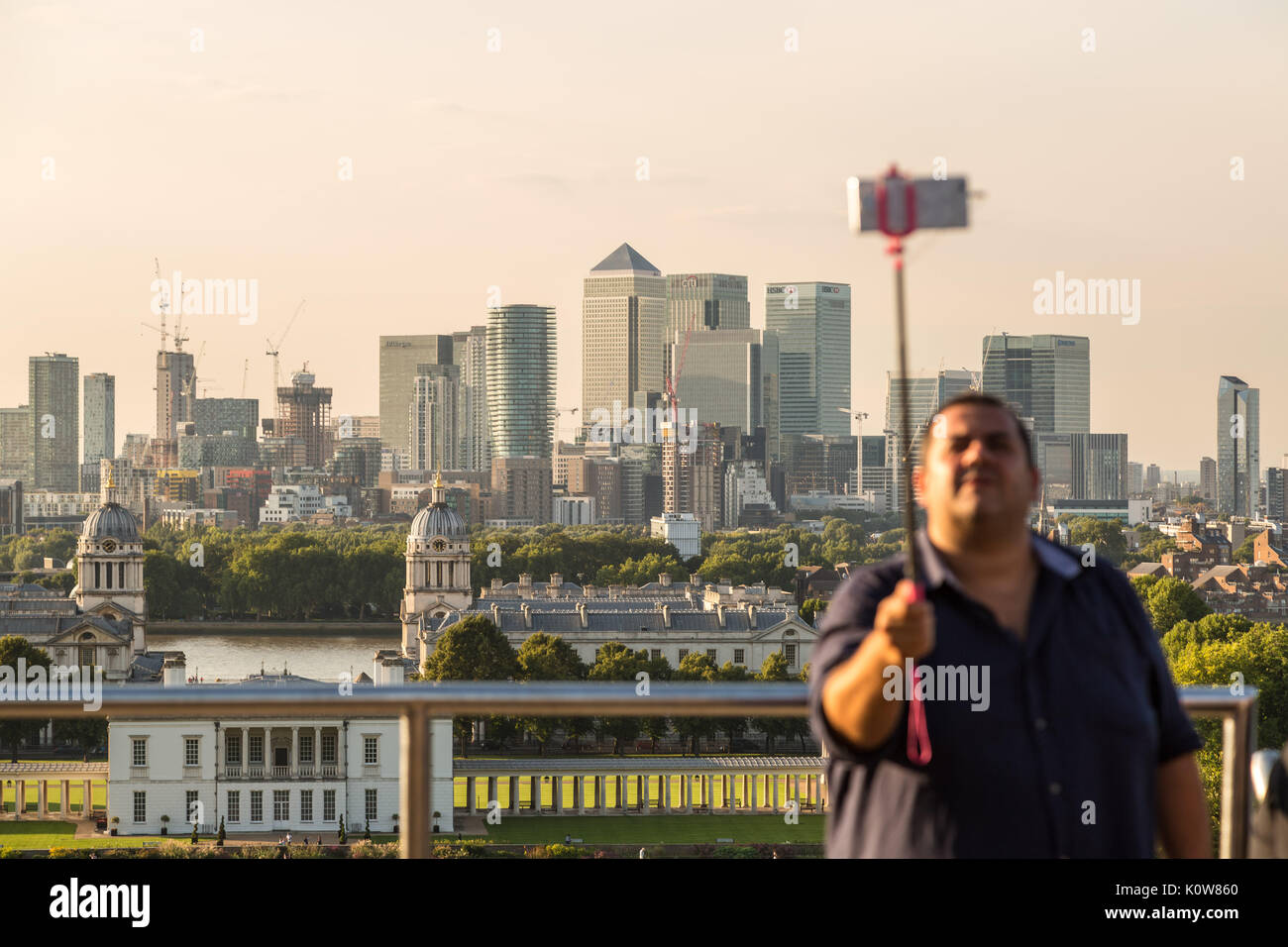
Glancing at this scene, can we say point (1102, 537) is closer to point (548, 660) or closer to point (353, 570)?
point (353, 570)

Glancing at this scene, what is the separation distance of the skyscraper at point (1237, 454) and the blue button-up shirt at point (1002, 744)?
137861 millimetres

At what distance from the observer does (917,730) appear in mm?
3490

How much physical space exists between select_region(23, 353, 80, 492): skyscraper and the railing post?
633 ft

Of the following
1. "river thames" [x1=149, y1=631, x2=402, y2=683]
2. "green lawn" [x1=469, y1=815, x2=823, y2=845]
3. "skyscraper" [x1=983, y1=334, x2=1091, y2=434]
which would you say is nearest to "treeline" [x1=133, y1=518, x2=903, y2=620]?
"river thames" [x1=149, y1=631, x2=402, y2=683]

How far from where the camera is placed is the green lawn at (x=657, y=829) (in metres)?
28.7

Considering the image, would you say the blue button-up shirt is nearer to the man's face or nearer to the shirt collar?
the shirt collar

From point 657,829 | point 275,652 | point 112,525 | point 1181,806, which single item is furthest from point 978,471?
point 275,652

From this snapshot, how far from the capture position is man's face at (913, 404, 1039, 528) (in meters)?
3.59

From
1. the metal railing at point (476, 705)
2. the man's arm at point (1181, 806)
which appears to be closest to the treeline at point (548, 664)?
the metal railing at point (476, 705)

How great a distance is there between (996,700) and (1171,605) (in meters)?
51.9

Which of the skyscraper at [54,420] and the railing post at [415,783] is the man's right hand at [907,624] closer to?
the railing post at [415,783]

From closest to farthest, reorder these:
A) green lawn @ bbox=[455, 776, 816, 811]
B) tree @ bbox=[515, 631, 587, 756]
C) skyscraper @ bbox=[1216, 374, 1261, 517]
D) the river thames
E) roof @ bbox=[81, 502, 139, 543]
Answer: green lawn @ bbox=[455, 776, 816, 811]
tree @ bbox=[515, 631, 587, 756]
the river thames
roof @ bbox=[81, 502, 139, 543]
skyscraper @ bbox=[1216, 374, 1261, 517]
